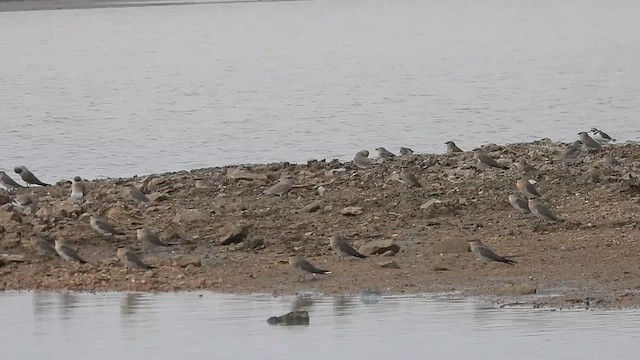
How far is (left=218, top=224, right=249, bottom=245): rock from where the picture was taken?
13594 millimetres

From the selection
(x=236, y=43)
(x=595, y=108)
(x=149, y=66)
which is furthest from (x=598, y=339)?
(x=236, y=43)

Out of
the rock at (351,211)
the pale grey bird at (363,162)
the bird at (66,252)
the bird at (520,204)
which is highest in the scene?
the pale grey bird at (363,162)

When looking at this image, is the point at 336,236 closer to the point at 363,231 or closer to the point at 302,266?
the point at 302,266

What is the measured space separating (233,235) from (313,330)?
3167mm

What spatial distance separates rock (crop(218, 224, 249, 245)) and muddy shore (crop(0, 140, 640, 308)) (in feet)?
0.08

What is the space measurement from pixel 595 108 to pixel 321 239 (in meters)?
19.4

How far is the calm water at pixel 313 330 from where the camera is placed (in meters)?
9.91

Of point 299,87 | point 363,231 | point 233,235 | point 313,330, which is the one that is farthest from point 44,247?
point 299,87

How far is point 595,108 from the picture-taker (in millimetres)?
32031

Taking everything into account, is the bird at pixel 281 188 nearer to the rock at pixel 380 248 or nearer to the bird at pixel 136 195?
the bird at pixel 136 195

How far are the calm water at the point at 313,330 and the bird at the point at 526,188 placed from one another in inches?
137

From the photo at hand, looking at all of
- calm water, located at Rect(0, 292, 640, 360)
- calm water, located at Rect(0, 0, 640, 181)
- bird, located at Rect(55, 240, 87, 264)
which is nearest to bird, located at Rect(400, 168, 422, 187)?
bird, located at Rect(55, 240, 87, 264)

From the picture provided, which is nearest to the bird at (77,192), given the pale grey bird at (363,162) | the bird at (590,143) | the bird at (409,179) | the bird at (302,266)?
the pale grey bird at (363,162)

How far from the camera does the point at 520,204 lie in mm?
13930
